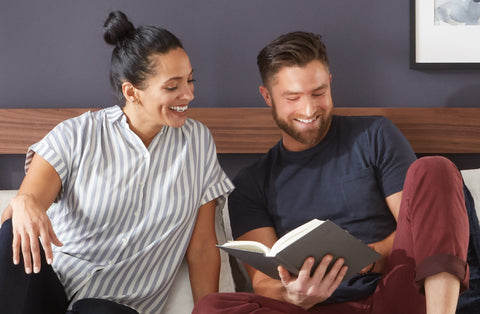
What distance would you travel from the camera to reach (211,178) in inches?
68.0

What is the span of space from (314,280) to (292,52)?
2.47 ft

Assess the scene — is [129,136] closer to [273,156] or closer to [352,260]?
[273,156]

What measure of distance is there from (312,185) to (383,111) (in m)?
0.53

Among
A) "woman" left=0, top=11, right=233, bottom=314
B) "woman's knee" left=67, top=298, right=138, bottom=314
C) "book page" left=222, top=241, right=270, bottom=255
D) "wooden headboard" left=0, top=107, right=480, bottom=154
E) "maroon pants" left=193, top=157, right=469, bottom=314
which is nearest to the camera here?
"maroon pants" left=193, top=157, right=469, bottom=314

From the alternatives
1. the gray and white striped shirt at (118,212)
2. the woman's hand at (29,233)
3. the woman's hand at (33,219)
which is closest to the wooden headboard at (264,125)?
the gray and white striped shirt at (118,212)

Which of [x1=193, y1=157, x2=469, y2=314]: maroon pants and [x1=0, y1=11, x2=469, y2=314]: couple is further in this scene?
[x1=0, y1=11, x2=469, y2=314]: couple

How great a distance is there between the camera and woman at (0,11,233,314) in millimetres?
1599

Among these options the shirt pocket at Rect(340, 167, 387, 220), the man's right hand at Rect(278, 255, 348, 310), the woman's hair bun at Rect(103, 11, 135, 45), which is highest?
the woman's hair bun at Rect(103, 11, 135, 45)

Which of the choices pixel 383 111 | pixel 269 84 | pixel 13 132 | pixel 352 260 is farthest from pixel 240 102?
pixel 352 260

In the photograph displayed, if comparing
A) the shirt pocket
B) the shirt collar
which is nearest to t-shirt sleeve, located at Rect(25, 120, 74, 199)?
the shirt collar

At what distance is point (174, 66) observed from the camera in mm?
1642

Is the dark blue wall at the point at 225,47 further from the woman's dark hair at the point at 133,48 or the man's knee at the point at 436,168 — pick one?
the man's knee at the point at 436,168

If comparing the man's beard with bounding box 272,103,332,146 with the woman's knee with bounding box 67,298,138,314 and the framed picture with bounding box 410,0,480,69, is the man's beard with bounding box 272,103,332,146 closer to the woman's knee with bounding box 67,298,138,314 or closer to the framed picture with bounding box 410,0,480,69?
the framed picture with bounding box 410,0,480,69

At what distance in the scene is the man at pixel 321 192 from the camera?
135cm
